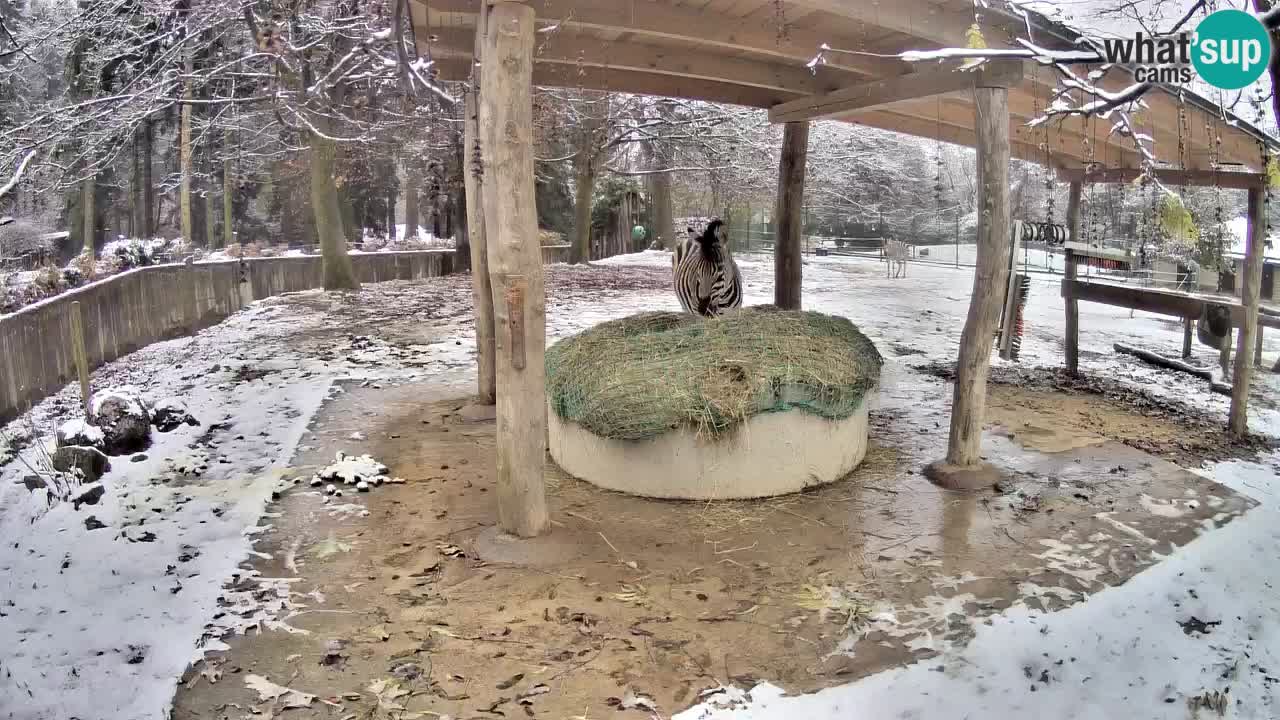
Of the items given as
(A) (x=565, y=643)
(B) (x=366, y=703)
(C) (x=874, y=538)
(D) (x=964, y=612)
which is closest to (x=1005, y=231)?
(C) (x=874, y=538)

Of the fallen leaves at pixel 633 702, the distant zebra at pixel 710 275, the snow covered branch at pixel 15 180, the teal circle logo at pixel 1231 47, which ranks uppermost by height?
the snow covered branch at pixel 15 180

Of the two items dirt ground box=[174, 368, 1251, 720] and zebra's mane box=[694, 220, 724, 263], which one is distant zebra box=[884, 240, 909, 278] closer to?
zebra's mane box=[694, 220, 724, 263]

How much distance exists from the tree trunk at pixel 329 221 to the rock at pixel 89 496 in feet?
31.8

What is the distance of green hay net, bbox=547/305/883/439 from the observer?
507 centimetres

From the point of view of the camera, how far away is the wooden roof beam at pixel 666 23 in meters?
5.61

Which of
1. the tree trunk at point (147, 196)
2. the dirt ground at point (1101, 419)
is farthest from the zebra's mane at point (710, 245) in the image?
the tree trunk at point (147, 196)

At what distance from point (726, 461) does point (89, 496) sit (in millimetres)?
4004

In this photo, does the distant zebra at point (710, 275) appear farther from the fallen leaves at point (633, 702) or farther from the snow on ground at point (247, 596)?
the fallen leaves at point (633, 702)

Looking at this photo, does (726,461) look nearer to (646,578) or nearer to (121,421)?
(646,578)

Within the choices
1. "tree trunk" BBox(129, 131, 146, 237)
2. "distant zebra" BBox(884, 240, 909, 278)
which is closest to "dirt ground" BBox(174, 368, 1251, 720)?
"distant zebra" BBox(884, 240, 909, 278)

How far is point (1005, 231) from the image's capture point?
17.6 feet

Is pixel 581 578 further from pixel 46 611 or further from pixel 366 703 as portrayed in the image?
pixel 46 611

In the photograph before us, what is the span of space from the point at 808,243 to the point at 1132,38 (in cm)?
2082

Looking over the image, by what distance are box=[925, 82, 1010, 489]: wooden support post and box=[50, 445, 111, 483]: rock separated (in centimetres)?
572
